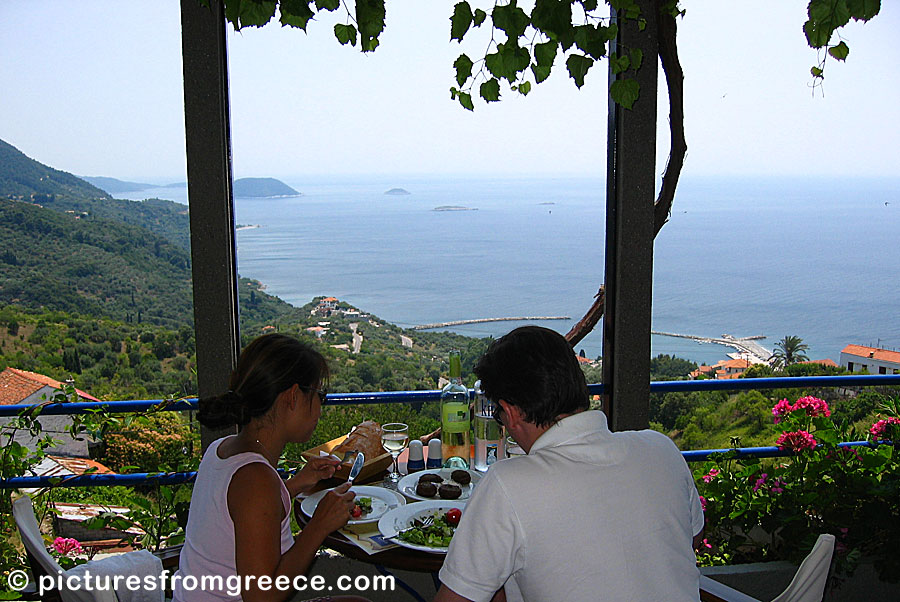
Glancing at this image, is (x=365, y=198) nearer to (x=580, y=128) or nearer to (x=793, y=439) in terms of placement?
(x=580, y=128)

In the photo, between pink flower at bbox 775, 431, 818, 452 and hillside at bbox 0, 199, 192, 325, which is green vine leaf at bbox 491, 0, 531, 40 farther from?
pink flower at bbox 775, 431, 818, 452

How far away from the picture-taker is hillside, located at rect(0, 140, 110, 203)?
9.31 feet

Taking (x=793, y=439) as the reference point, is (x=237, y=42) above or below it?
above

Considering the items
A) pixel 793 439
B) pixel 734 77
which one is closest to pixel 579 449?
pixel 793 439

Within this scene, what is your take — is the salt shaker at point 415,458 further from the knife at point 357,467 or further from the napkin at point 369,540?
the napkin at point 369,540

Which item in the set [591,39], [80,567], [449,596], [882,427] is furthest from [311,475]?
[882,427]

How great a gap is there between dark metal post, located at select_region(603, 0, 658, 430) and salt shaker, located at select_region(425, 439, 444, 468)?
86cm

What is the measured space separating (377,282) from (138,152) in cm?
110

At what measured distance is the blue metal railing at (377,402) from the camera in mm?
2676

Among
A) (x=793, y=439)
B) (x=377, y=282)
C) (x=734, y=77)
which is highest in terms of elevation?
(x=734, y=77)

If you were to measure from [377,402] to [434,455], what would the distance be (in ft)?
1.67

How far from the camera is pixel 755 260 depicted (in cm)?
309

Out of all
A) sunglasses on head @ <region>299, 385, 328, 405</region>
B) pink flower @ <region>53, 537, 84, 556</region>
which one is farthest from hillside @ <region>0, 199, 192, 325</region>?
sunglasses on head @ <region>299, 385, 328, 405</region>

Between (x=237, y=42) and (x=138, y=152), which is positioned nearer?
(x=237, y=42)
